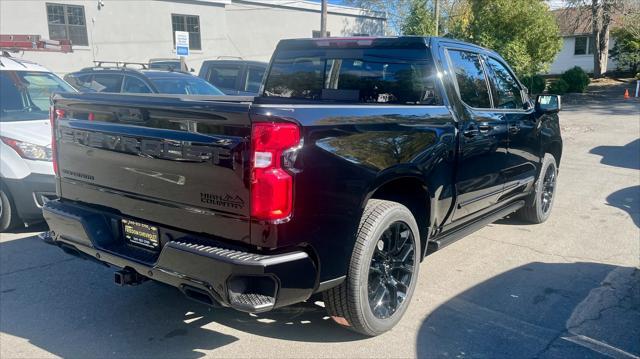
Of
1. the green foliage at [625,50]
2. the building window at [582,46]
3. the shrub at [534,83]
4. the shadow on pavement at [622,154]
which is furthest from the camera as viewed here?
the building window at [582,46]

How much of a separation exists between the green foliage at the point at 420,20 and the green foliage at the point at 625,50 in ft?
34.8

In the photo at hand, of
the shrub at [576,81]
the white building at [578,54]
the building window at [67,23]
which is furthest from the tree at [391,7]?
the building window at [67,23]

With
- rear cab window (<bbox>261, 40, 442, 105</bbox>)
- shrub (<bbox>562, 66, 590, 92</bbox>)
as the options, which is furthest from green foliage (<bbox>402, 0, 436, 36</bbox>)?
rear cab window (<bbox>261, 40, 442, 105</bbox>)

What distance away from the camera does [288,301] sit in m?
3.04

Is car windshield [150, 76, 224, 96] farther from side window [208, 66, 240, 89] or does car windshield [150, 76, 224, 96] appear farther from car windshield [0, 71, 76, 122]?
side window [208, 66, 240, 89]

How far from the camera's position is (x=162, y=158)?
10.4 ft

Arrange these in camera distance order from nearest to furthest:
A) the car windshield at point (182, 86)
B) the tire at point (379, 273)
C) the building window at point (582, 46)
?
1. the tire at point (379, 273)
2. the car windshield at point (182, 86)
3. the building window at point (582, 46)

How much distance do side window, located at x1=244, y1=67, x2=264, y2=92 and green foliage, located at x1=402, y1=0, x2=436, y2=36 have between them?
19504 millimetres

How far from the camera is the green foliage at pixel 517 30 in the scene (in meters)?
24.6

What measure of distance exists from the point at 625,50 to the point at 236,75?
3083 centimetres

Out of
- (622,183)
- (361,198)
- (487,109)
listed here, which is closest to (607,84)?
(622,183)

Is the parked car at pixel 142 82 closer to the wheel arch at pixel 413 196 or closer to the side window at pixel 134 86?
the side window at pixel 134 86

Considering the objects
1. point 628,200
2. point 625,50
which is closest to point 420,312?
point 628,200

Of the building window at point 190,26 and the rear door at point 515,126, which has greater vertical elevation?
the building window at point 190,26
